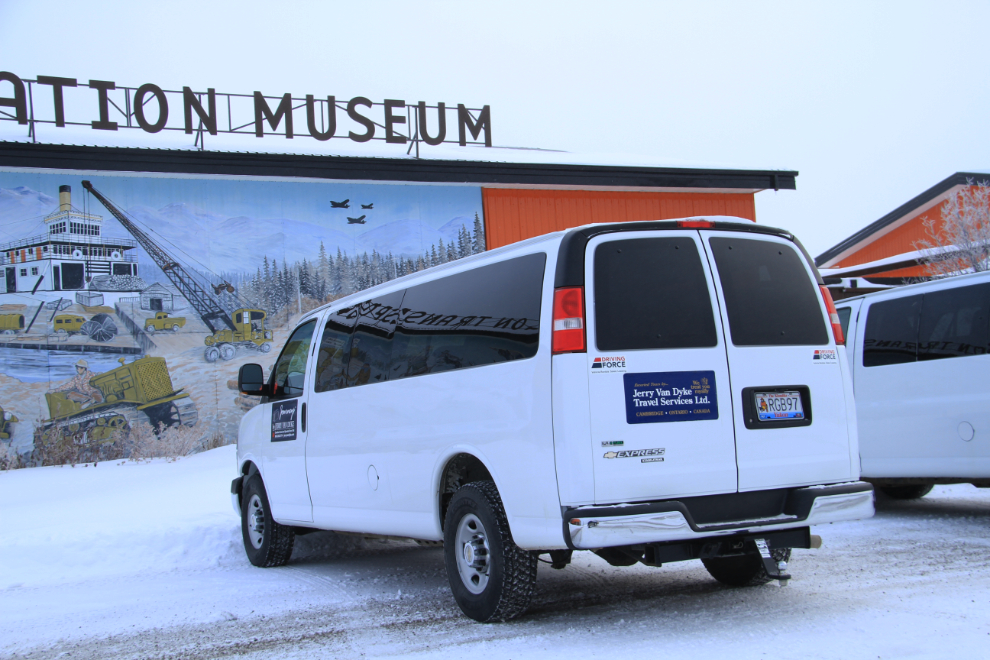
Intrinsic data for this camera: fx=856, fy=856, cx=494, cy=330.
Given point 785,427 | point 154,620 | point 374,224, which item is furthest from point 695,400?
point 374,224

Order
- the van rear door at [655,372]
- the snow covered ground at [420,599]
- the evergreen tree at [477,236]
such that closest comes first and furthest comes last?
the van rear door at [655,372], the snow covered ground at [420,599], the evergreen tree at [477,236]

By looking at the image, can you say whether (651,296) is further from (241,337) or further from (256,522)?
(241,337)

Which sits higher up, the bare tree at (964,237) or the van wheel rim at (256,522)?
the bare tree at (964,237)

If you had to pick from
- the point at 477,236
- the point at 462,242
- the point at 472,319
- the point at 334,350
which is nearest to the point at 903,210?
the point at 477,236

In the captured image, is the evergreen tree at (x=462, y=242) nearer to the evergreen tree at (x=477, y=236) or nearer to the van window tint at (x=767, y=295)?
the evergreen tree at (x=477, y=236)

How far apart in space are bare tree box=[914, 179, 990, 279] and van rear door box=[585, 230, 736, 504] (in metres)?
23.3

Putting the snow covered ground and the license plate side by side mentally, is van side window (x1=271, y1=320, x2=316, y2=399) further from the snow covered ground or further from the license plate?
the license plate

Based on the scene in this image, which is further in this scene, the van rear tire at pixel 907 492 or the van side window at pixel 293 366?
the van rear tire at pixel 907 492

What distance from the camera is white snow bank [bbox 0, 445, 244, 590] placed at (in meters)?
7.49

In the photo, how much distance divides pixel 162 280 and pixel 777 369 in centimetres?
1400

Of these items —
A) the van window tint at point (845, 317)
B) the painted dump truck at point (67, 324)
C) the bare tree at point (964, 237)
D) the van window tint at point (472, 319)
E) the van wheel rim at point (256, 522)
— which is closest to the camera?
the van window tint at point (472, 319)

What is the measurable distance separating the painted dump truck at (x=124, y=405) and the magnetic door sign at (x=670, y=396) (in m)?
13.5

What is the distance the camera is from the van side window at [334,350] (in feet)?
21.7

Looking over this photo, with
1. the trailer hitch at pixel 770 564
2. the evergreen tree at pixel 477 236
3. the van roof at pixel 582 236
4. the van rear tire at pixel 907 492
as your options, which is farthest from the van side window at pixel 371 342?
the evergreen tree at pixel 477 236
